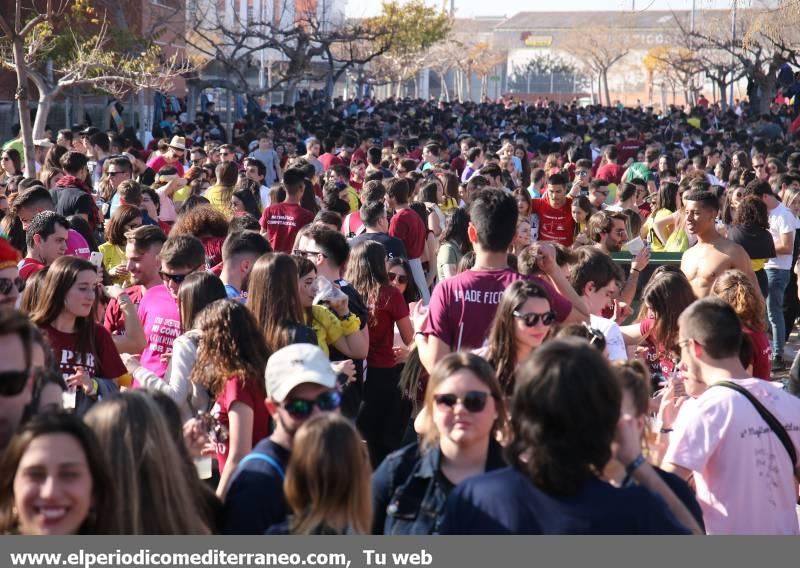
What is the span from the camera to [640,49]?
112 metres

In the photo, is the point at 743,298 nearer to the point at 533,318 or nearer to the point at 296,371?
the point at 533,318

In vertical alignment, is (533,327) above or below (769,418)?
above

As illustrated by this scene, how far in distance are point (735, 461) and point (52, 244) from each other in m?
4.45

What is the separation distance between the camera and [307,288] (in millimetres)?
6344

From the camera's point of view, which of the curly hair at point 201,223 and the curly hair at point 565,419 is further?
Answer: the curly hair at point 201,223

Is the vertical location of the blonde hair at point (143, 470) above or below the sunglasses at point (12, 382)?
below

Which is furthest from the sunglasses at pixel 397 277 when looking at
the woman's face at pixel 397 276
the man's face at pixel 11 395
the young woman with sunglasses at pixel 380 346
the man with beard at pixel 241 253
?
the man's face at pixel 11 395

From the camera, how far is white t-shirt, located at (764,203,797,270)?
1115 centimetres

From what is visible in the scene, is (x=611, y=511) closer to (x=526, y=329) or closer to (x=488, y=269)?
(x=526, y=329)

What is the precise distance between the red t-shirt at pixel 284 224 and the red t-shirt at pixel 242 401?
523 centimetres

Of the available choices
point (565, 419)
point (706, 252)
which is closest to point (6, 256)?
point (565, 419)

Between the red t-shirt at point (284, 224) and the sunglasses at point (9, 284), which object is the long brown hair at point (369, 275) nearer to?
the sunglasses at point (9, 284)

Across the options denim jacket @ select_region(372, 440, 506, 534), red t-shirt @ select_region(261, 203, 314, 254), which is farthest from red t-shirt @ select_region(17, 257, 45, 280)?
denim jacket @ select_region(372, 440, 506, 534)

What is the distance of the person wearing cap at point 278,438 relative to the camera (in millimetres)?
3740
